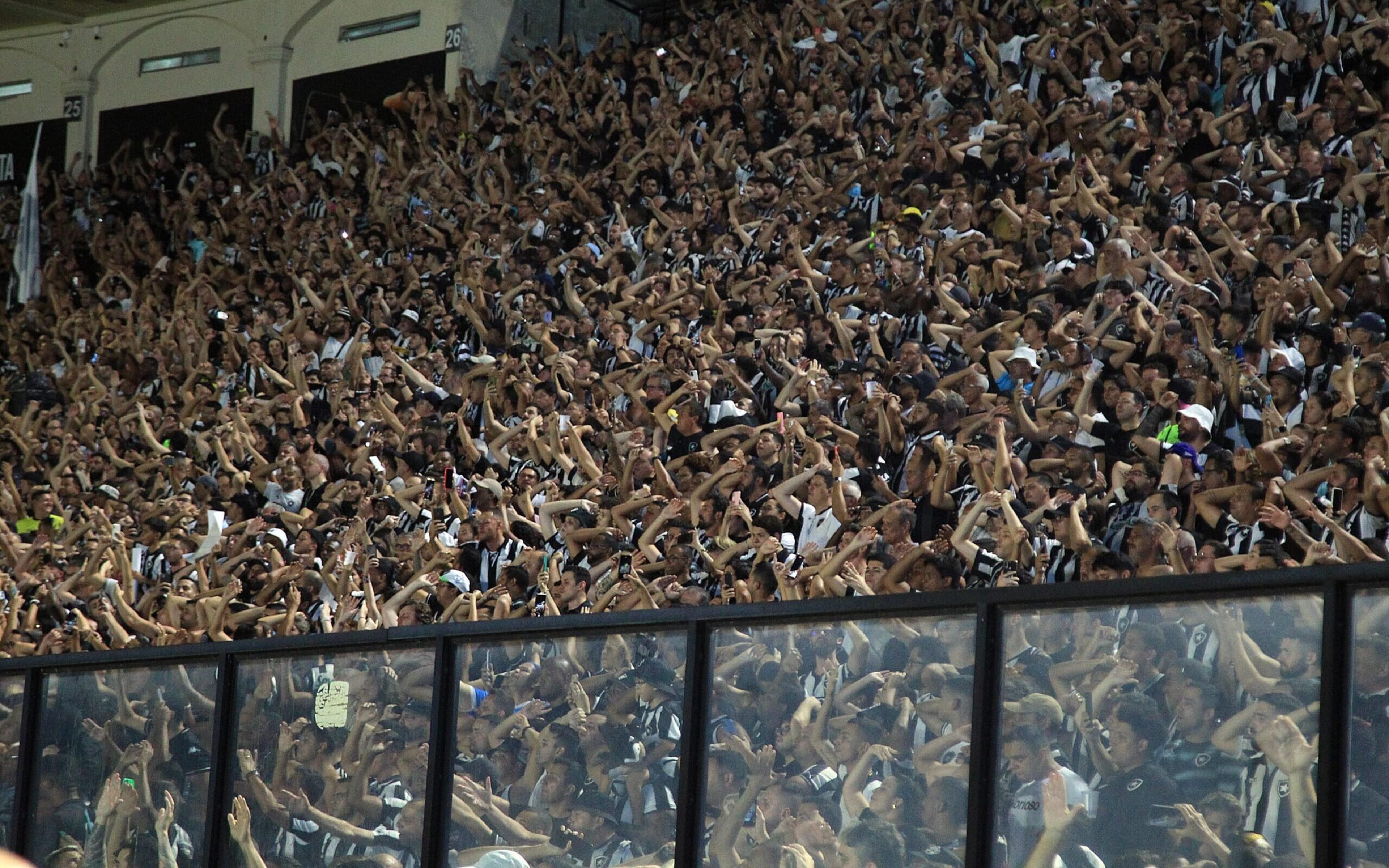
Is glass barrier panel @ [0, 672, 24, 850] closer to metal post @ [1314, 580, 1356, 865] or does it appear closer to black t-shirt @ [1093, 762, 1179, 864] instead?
black t-shirt @ [1093, 762, 1179, 864]

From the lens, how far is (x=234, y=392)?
14984 mm

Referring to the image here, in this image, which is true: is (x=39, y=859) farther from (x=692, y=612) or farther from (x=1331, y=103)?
(x=1331, y=103)

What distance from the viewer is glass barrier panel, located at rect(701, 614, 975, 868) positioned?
505 cm

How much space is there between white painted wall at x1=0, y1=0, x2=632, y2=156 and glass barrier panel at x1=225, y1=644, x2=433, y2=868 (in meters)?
14.0

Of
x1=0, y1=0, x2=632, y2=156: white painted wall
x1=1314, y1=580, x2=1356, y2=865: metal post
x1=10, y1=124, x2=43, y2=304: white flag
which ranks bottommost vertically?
x1=1314, y1=580, x2=1356, y2=865: metal post

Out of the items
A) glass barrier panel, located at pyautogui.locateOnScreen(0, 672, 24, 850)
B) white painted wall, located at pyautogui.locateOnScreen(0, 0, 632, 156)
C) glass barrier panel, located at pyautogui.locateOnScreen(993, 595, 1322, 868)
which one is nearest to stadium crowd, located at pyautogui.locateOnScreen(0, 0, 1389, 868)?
glass barrier panel, located at pyautogui.locateOnScreen(993, 595, 1322, 868)

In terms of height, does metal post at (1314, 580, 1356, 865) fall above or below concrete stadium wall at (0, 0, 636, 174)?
below

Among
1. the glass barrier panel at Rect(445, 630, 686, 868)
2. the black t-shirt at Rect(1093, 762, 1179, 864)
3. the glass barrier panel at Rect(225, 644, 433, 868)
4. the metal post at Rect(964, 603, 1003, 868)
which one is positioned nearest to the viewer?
the black t-shirt at Rect(1093, 762, 1179, 864)

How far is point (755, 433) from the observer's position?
1015cm

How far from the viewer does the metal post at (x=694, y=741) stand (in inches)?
218

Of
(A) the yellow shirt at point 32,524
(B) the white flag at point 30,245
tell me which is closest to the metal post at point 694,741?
(A) the yellow shirt at point 32,524

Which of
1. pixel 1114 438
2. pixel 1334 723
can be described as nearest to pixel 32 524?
pixel 1114 438

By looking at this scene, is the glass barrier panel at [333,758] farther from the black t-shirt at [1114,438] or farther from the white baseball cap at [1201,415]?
the white baseball cap at [1201,415]

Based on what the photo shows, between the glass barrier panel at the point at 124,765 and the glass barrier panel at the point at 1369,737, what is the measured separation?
166 inches
